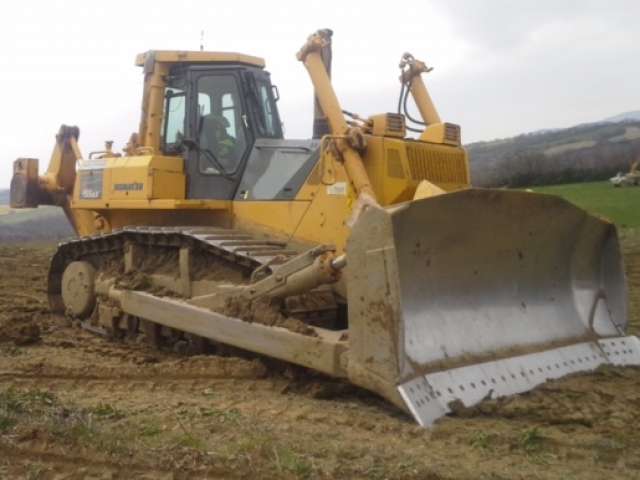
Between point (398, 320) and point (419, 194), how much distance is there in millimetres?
1538

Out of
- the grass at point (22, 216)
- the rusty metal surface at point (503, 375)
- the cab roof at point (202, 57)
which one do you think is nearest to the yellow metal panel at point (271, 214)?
the cab roof at point (202, 57)

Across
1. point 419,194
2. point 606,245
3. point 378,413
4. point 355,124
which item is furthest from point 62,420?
point 606,245

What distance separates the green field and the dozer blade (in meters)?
10.9

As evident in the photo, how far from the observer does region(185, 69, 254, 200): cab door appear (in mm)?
7457

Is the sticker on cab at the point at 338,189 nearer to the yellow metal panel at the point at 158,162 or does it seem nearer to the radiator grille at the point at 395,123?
the radiator grille at the point at 395,123

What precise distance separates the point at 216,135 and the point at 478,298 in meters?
3.08

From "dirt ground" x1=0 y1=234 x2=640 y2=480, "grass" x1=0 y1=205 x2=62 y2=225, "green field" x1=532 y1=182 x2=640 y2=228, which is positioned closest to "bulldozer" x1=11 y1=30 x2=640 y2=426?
"dirt ground" x1=0 y1=234 x2=640 y2=480

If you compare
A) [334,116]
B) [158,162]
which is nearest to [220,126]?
[158,162]

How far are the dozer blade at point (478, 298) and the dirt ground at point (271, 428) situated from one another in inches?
9.1

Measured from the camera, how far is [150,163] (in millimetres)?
7574

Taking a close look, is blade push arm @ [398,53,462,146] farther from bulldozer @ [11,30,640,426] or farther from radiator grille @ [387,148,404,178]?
radiator grille @ [387,148,404,178]

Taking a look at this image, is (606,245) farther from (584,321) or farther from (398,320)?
(398,320)

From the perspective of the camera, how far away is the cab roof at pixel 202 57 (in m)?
7.72

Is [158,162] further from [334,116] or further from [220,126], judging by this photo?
[334,116]
